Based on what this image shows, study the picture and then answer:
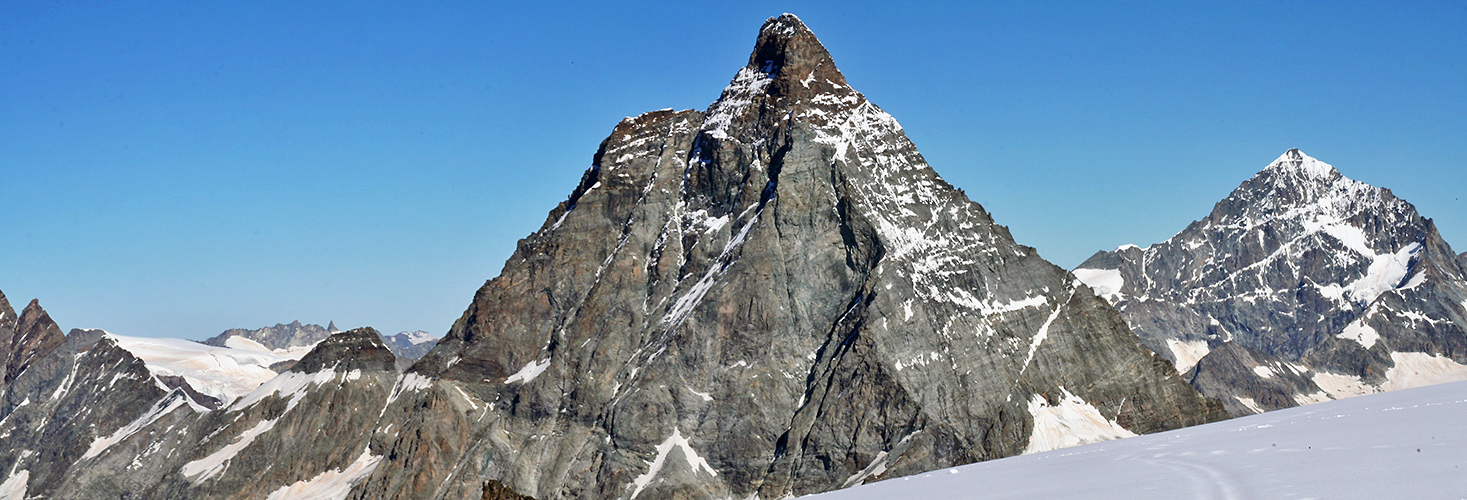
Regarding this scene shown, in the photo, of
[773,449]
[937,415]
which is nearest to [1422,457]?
[937,415]

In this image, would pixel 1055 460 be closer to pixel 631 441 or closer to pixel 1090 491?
pixel 1090 491

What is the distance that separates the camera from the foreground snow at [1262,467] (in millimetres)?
31344

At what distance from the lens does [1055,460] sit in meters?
52.3

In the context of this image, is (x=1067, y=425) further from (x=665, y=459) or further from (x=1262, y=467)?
(x=1262, y=467)

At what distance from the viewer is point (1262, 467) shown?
3653 centimetres

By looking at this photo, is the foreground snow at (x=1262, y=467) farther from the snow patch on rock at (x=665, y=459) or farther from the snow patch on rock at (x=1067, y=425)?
the snow patch on rock at (x=665, y=459)

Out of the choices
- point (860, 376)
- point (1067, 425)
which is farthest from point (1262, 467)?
point (860, 376)

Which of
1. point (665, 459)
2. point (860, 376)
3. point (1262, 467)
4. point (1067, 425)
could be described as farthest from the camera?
point (665, 459)

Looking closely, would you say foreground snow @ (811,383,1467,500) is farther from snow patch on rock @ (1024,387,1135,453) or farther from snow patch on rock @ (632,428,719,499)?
snow patch on rock @ (632,428,719,499)

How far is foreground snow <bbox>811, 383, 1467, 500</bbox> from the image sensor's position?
31.3 meters

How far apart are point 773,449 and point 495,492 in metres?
136

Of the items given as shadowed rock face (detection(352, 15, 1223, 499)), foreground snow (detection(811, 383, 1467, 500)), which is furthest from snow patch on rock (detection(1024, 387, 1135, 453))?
foreground snow (detection(811, 383, 1467, 500))

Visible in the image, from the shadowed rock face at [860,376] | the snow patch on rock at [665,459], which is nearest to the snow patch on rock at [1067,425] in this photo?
the shadowed rock face at [860,376]

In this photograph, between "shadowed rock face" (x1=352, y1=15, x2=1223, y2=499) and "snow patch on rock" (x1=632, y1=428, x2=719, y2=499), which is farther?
"snow patch on rock" (x1=632, y1=428, x2=719, y2=499)
